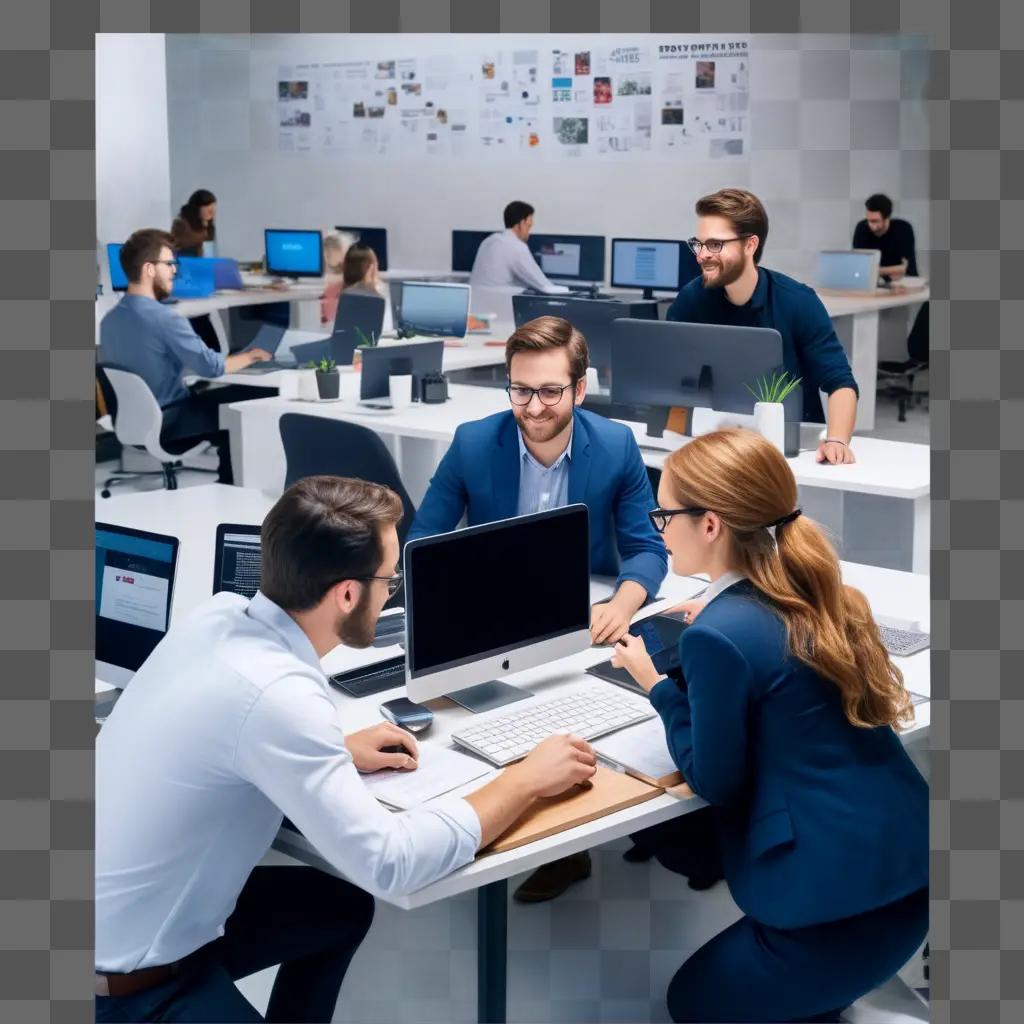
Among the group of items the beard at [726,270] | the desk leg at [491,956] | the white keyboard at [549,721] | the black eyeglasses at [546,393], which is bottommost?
the desk leg at [491,956]

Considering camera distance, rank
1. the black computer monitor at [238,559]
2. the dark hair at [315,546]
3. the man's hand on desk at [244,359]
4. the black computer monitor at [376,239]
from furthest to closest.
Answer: the black computer monitor at [376,239], the man's hand on desk at [244,359], the black computer monitor at [238,559], the dark hair at [315,546]

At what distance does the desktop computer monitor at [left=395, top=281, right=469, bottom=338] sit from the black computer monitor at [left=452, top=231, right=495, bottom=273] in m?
2.59

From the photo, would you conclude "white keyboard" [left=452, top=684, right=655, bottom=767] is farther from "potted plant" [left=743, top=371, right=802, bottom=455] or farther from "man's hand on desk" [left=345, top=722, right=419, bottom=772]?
"potted plant" [left=743, top=371, right=802, bottom=455]

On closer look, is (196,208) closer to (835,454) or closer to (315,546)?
(835,454)

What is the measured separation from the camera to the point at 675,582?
3281 mm

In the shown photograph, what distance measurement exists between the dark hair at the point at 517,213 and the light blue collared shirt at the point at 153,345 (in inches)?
130

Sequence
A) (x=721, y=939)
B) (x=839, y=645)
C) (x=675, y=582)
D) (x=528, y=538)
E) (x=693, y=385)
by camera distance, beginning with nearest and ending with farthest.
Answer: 1. (x=839, y=645)
2. (x=721, y=939)
3. (x=528, y=538)
4. (x=675, y=582)
5. (x=693, y=385)

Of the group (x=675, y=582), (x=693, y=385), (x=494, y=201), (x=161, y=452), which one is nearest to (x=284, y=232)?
(x=494, y=201)

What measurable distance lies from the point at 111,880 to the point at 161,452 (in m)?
4.27

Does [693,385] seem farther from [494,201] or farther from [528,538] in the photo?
[494,201]

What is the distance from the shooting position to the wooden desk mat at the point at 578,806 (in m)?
2.05

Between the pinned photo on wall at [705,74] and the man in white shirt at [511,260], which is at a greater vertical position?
the pinned photo on wall at [705,74]

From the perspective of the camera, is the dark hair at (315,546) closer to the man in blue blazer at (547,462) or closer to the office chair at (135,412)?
the man in blue blazer at (547,462)

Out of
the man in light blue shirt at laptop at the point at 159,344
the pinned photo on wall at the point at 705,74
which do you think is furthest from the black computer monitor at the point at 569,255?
the man in light blue shirt at laptop at the point at 159,344
